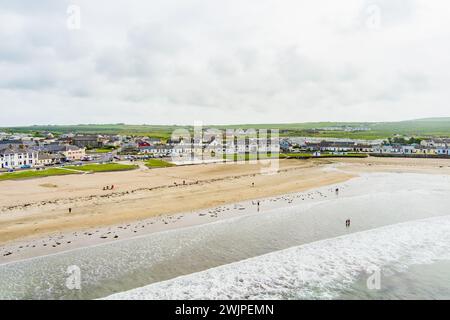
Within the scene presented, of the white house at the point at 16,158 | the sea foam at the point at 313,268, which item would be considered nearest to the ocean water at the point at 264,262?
the sea foam at the point at 313,268

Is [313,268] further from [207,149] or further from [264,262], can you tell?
[207,149]

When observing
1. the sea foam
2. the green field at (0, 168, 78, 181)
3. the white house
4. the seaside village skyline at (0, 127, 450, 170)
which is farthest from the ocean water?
the seaside village skyline at (0, 127, 450, 170)

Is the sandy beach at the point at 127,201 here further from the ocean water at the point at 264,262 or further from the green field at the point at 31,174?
the green field at the point at 31,174

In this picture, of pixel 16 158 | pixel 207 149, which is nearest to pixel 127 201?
pixel 16 158

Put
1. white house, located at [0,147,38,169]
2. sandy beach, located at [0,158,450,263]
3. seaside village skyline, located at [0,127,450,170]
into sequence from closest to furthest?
1. sandy beach, located at [0,158,450,263]
2. white house, located at [0,147,38,169]
3. seaside village skyline, located at [0,127,450,170]

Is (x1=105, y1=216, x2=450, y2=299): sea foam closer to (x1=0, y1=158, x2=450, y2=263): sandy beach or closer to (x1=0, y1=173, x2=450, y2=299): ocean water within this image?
(x1=0, y1=173, x2=450, y2=299): ocean water

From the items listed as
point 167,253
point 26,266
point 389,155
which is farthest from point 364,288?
point 389,155
